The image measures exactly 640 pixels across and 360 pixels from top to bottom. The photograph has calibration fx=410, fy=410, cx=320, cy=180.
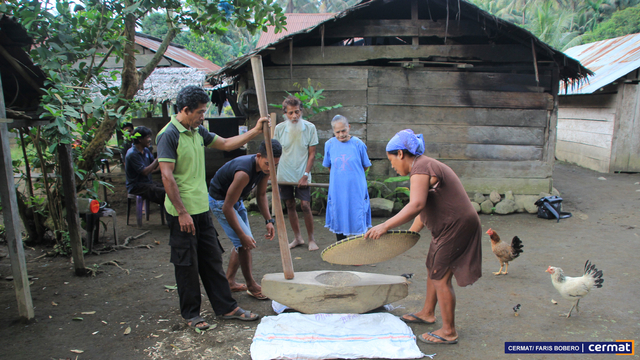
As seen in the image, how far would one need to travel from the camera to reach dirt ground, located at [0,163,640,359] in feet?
10.1

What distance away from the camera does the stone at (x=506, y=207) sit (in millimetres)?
7090

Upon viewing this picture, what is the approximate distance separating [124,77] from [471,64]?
5559 mm

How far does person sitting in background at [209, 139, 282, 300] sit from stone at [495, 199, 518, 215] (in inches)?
191

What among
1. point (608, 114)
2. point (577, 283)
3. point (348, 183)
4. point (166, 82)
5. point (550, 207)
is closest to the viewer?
point (577, 283)

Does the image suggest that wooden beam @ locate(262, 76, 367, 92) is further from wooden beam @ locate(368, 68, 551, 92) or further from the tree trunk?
the tree trunk

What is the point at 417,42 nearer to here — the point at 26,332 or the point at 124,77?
the point at 124,77

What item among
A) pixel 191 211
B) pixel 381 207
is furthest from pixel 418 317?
pixel 381 207

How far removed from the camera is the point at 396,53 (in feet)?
23.3

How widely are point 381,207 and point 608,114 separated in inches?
299

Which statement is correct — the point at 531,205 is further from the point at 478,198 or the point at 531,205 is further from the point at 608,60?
the point at 608,60

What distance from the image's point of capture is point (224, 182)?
361cm

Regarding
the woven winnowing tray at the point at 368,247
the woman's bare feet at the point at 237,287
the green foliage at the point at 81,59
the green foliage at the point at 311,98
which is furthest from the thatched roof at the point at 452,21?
the woven winnowing tray at the point at 368,247

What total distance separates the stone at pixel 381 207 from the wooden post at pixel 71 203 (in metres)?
4.29

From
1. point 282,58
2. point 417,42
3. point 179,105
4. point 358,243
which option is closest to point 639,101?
point 417,42
